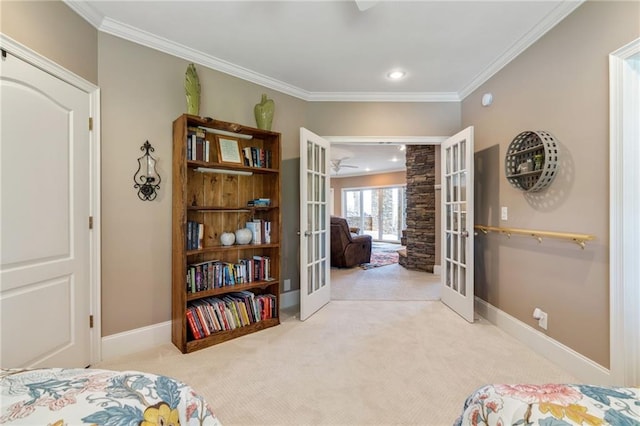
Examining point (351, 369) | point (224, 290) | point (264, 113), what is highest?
point (264, 113)

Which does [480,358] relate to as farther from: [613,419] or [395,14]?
[395,14]

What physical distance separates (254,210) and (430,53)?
7.38 feet

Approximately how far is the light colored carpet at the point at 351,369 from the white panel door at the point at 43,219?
48 cm

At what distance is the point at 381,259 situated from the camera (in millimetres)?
6824

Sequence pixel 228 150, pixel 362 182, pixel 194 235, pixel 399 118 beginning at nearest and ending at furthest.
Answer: pixel 194 235 < pixel 228 150 < pixel 399 118 < pixel 362 182

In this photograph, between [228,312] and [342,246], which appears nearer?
[228,312]

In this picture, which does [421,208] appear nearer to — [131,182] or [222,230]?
[222,230]

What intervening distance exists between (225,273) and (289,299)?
1.06m

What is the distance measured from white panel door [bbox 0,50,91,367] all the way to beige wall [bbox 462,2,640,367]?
3458mm

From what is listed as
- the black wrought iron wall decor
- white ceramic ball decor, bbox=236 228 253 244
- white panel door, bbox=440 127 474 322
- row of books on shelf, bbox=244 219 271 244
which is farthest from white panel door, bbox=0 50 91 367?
white panel door, bbox=440 127 474 322

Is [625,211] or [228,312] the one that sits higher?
[625,211]

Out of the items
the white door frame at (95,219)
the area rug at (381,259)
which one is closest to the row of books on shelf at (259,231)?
the white door frame at (95,219)

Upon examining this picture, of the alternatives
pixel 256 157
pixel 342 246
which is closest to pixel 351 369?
pixel 256 157

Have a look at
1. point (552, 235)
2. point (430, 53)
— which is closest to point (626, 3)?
point (430, 53)
